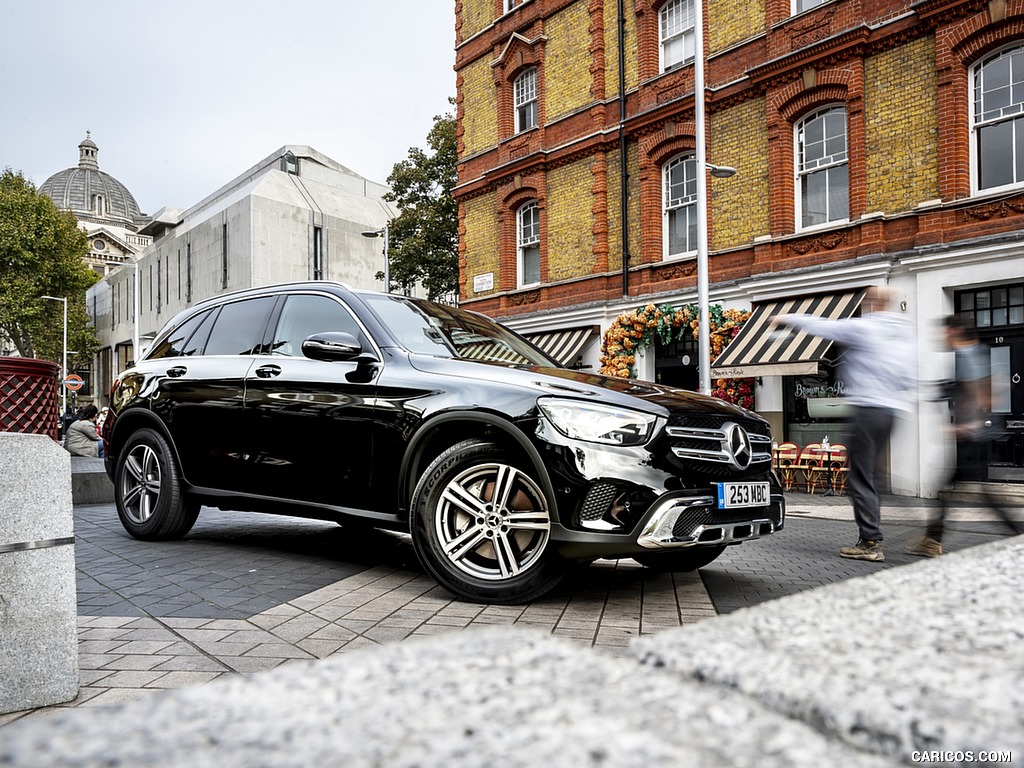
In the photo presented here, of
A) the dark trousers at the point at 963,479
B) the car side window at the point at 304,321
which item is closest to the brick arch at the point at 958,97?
the dark trousers at the point at 963,479

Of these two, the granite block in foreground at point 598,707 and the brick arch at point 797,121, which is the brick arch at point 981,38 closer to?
the brick arch at point 797,121

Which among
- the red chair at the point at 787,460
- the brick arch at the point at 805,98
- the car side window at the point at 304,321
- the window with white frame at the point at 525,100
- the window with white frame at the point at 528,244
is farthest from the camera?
the window with white frame at the point at 525,100

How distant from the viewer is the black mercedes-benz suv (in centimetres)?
396

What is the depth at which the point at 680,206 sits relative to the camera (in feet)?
59.1

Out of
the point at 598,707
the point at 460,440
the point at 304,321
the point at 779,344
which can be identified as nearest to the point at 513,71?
the point at 779,344

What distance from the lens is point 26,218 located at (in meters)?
55.8

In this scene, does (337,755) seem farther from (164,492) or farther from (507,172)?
(507,172)

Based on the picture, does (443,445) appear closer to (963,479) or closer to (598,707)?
(598,707)

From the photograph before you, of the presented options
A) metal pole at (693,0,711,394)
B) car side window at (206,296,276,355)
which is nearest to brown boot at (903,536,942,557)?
car side window at (206,296,276,355)

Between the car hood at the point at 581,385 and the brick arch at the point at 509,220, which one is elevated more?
the brick arch at the point at 509,220

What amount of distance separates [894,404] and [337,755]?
19.9ft

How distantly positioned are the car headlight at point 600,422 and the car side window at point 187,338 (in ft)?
11.5

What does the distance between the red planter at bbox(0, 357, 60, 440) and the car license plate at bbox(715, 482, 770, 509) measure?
417 cm

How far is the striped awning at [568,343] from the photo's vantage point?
1955cm
